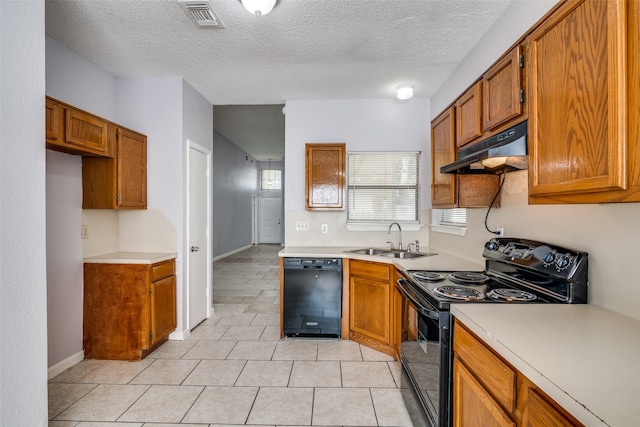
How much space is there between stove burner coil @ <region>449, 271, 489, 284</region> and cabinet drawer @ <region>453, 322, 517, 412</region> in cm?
56

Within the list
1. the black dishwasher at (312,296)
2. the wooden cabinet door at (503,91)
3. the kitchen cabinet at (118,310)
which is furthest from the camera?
the black dishwasher at (312,296)

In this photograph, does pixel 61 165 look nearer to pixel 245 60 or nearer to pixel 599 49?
pixel 245 60

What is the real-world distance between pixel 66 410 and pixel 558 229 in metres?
3.28

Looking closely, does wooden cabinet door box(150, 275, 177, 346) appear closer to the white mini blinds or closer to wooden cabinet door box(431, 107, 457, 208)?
the white mini blinds

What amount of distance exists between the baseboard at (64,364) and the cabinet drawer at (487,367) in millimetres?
3072

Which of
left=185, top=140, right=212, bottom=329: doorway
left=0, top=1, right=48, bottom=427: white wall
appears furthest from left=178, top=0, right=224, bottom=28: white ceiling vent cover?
left=185, top=140, right=212, bottom=329: doorway

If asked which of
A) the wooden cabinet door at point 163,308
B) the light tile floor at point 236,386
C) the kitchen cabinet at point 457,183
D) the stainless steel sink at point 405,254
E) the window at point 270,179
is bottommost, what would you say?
the light tile floor at point 236,386

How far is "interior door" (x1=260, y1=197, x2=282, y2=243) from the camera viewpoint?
36.9ft

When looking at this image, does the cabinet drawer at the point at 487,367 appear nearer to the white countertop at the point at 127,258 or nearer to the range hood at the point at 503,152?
the range hood at the point at 503,152

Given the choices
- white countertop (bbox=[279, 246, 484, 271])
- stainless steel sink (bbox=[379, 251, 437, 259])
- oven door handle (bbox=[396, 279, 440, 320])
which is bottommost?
oven door handle (bbox=[396, 279, 440, 320])

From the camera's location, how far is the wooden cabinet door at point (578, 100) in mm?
969

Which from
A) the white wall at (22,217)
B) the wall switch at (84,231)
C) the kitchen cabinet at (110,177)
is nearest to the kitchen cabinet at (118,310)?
the wall switch at (84,231)

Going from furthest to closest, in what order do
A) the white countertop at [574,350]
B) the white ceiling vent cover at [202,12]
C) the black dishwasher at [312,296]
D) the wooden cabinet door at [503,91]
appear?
the black dishwasher at [312,296] → the white ceiling vent cover at [202,12] → the wooden cabinet door at [503,91] → the white countertop at [574,350]

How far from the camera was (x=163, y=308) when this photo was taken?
2984mm
